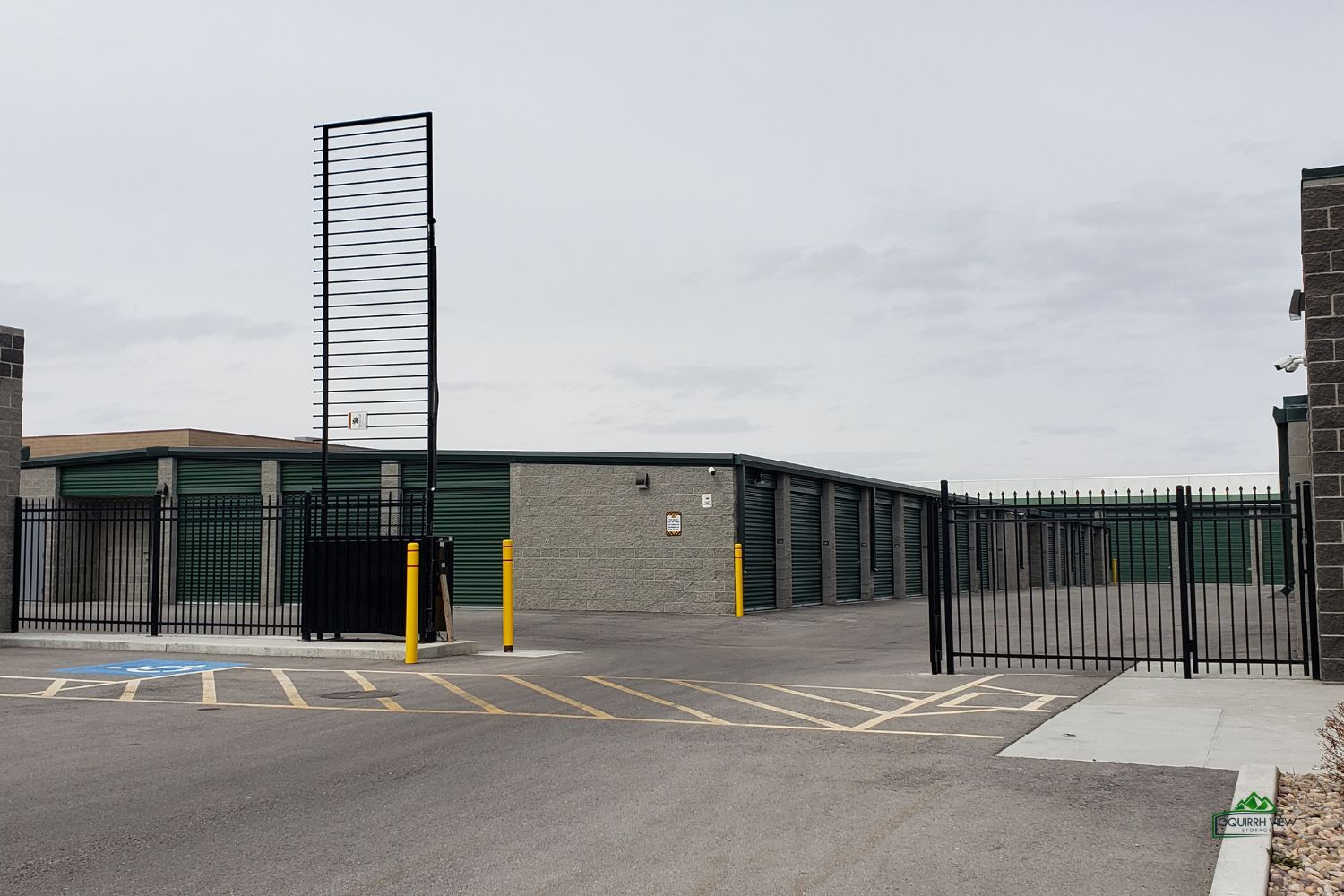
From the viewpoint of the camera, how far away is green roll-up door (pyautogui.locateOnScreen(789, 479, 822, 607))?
1294 inches

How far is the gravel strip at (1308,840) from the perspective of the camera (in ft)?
17.7

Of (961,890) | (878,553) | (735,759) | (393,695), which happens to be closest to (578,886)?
(961,890)

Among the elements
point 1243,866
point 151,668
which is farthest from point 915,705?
point 151,668

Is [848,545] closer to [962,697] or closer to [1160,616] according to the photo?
[1160,616]

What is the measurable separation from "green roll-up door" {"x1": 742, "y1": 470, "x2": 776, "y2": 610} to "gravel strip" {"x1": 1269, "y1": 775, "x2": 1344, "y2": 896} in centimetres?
2123

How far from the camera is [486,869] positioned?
18.9ft

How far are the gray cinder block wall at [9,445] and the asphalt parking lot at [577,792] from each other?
7507 mm

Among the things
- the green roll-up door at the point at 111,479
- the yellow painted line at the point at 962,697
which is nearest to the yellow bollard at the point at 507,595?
the yellow painted line at the point at 962,697

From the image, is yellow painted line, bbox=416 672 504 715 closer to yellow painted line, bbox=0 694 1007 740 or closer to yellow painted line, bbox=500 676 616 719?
yellow painted line, bbox=0 694 1007 740

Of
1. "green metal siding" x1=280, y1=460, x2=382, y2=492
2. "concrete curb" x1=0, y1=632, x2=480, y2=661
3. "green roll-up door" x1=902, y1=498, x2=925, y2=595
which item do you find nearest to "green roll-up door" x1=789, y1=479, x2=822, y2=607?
"green roll-up door" x1=902, y1=498, x2=925, y2=595

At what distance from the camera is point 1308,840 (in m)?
6.08

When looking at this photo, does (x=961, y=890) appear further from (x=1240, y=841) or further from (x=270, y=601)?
(x=270, y=601)

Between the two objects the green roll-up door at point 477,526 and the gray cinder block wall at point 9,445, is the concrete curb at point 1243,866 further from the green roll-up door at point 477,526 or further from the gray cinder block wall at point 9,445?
the green roll-up door at point 477,526

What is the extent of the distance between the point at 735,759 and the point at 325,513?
36.4ft
